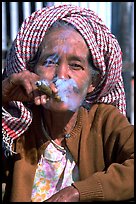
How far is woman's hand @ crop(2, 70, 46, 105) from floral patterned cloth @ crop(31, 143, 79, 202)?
0.30 meters

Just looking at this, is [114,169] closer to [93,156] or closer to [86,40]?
[93,156]

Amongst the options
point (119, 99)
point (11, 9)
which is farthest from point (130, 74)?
point (119, 99)

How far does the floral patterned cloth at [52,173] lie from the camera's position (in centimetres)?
177

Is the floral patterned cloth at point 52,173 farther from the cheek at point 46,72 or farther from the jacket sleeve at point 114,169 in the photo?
the cheek at point 46,72

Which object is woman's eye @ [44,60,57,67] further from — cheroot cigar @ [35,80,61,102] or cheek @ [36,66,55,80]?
cheroot cigar @ [35,80,61,102]

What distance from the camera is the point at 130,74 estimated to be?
16.5 ft

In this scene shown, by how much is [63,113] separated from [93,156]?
243mm

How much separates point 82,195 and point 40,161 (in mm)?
335

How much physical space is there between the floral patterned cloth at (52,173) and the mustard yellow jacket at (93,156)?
3cm

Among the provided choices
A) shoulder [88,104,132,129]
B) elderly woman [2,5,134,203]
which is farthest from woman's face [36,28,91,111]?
shoulder [88,104,132,129]

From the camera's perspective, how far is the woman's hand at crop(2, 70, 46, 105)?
158 cm

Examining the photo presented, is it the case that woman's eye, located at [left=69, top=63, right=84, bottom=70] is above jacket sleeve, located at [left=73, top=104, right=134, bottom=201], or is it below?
above

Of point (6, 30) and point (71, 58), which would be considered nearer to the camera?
point (71, 58)

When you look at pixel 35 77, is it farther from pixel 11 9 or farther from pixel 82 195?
pixel 11 9
